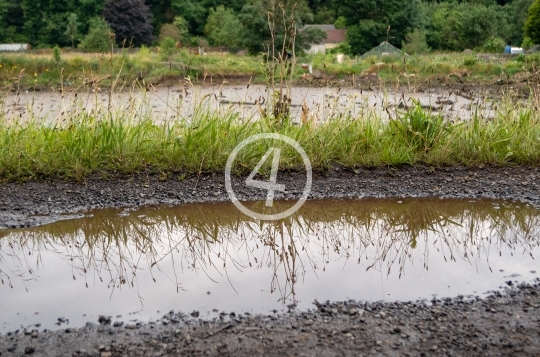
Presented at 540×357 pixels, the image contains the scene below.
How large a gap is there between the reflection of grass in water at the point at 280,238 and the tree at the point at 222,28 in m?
31.7

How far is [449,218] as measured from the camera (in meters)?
4.15

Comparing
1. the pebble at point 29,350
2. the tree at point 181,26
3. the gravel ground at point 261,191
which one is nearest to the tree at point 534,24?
the tree at point 181,26

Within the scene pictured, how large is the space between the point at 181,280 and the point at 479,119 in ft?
12.7

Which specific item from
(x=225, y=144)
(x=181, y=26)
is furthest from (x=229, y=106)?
(x=181, y=26)

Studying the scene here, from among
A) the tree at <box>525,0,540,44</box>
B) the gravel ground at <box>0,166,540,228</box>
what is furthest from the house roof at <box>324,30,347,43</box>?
the gravel ground at <box>0,166,540,228</box>

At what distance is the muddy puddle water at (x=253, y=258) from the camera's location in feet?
9.33

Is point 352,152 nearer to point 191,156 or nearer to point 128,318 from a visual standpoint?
point 191,156

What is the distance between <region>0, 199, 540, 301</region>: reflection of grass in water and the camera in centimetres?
333

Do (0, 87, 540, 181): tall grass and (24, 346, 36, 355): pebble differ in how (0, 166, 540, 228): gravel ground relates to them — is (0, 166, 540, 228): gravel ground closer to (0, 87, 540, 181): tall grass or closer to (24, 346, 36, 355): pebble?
(0, 87, 540, 181): tall grass

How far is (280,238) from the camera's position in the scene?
375 cm

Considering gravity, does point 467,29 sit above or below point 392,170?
above

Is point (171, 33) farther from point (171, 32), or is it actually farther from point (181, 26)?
point (181, 26)

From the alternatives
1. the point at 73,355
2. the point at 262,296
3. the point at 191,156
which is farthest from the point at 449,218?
the point at 73,355

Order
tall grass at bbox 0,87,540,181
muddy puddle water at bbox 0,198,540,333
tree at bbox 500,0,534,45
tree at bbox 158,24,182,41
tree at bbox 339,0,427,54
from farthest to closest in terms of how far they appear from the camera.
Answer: tree at bbox 158,24,182,41 < tree at bbox 500,0,534,45 < tree at bbox 339,0,427,54 < tall grass at bbox 0,87,540,181 < muddy puddle water at bbox 0,198,540,333
